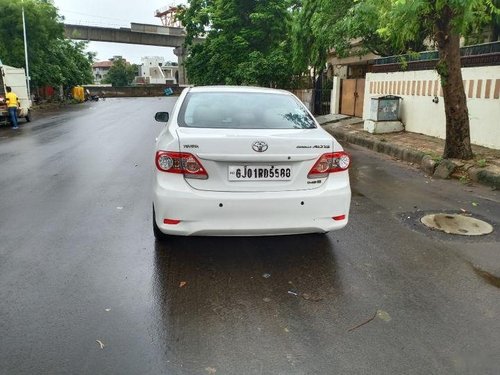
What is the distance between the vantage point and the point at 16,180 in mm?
7984

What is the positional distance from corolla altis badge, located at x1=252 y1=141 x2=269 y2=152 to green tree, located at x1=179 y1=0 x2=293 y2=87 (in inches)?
753

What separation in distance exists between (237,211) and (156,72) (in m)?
119

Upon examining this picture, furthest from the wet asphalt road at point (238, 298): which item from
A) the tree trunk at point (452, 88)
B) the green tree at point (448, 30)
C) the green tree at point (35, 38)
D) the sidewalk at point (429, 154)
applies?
the green tree at point (35, 38)

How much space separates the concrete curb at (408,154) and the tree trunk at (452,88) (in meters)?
0.48

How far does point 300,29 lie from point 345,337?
17.9m

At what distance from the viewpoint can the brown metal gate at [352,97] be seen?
19.2 m

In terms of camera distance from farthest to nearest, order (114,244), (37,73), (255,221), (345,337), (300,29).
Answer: (37,73)
(300,29)
(114,244)
(255,221)
(345,337)

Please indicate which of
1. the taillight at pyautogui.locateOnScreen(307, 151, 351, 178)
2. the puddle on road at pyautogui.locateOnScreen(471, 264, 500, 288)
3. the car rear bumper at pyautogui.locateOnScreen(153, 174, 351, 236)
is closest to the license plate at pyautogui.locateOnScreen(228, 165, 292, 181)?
→ the car rear bumper at pyautogui.locateOnScreen(153, 174, 351, 236)

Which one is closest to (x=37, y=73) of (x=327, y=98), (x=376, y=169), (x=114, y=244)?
(x=327, y=98)

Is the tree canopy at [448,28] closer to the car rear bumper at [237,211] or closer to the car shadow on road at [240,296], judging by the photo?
the car rear bumper at [237,211]

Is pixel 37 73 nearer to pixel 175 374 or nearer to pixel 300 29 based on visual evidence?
pixel 300 29

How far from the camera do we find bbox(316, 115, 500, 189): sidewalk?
8164 mm

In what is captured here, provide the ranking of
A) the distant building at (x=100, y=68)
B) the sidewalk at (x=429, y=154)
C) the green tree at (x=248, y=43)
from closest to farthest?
1. the sidewalk at (x=429, y=154)
2. the green tree at (x=248, y=43)
3. the distant building at (x=100, y=68)

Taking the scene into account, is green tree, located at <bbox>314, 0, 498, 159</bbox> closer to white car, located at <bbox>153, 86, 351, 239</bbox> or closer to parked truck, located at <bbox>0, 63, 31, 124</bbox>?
white car, located at <bbox>153, 86, 351, 239</bbox>
